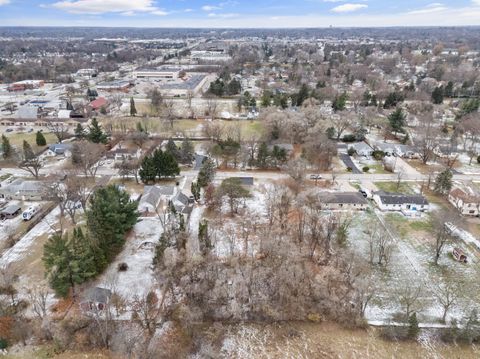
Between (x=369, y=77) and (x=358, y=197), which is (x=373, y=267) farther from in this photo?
(x=369, y=77)

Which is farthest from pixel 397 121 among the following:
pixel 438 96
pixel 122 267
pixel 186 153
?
pixel 122 267

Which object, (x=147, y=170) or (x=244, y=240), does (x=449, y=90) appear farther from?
(x=244, y=240)

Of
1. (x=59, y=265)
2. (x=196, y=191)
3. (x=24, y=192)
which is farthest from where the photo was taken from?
(x=24, y=192)

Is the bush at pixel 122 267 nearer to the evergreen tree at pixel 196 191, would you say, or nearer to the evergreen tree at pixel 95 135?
the evergreen tree at pixel 196 191

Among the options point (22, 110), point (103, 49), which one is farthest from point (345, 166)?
point (103, 49)

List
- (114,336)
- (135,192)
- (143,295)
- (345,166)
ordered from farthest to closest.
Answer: (345,166) < (135,192) < (143,295) < (114,336)
